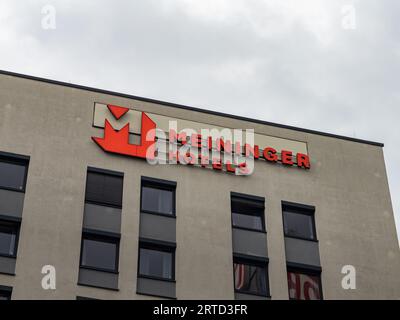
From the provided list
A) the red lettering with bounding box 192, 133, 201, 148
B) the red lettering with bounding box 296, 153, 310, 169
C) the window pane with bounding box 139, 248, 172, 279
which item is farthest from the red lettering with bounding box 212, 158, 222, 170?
the window pane with bounding box 139, 248, 172, 279

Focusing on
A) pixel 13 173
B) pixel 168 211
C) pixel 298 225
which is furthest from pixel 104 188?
pixel 298 225

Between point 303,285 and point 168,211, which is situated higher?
point 168,211

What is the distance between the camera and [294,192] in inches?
1754

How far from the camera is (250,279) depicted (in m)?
40.6

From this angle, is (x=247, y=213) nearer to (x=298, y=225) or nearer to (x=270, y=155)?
(x=298, y=225)

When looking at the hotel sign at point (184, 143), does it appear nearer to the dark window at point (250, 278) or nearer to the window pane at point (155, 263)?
the window pane at point (155, 263)

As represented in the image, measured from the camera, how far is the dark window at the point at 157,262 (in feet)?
129

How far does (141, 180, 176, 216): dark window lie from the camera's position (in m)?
41.5

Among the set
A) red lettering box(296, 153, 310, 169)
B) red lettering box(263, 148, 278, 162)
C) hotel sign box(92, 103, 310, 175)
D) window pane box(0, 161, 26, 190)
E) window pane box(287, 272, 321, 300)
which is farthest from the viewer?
red lettering box(296, 153, 310, 169)

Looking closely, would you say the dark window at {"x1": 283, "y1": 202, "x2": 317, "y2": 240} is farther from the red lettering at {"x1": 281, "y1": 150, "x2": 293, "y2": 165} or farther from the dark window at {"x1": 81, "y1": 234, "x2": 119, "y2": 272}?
the dark window at {"x1": 81, "y1": 234, "x2": 119, "y2": 272}

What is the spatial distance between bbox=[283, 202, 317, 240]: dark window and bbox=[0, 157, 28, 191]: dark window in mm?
13843

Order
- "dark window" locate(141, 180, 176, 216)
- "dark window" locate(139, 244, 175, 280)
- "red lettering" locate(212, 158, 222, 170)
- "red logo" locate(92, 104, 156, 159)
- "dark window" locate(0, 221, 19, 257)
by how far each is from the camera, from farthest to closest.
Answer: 1. "red lettering" locate(212, 158, 222, 170)
2. "red logo" locate(92, 104, 156, 159)
3. "dark window" locate(141, 180, 176, 216)
4. "dark window" locate(139, 244, 175, 280)
5. "dark window" locate(0, 221, 19, 257)

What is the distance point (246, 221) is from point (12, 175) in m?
12.2

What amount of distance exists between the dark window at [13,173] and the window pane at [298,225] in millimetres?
13894
